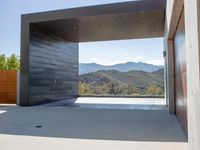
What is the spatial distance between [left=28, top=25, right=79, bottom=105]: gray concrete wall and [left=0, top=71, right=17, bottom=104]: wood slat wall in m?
1.40

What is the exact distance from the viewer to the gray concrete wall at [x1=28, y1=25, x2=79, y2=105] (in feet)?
35.5

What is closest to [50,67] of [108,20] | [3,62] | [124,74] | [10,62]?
[108,20]

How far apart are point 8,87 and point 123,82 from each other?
12362 mm

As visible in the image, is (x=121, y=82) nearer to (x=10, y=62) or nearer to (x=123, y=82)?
(x=123, y=82)

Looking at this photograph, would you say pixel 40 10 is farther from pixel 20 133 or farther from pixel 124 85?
pixel 124 85

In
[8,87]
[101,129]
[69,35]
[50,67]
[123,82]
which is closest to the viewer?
[101,129]

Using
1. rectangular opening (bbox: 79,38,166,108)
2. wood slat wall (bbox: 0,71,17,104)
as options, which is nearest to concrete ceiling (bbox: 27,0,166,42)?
wood slat wall (bbox: 0,71,17,104)

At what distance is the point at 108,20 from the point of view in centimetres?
995

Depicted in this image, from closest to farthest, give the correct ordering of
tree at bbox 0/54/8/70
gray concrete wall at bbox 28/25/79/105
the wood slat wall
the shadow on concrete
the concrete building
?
the shadow on concrete
the concrete building
gray concrete wall at bbox 28/25/79/105
the wood slat wall
tree at bbox 0/54/8/70

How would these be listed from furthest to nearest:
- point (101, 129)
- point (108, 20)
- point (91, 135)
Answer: point (108, 20)
point (101, 129)
point (91, 135)

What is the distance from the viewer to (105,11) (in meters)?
9.15

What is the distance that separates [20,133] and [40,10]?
264 inches

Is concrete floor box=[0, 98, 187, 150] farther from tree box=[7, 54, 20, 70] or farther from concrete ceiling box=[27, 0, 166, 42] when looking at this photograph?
tree box=[7, 54, 20, 70]

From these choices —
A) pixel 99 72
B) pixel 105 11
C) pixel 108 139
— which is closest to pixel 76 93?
pixel 105 11
